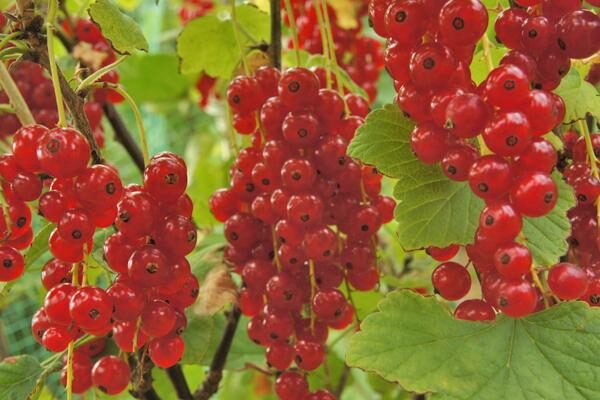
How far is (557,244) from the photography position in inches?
25.5

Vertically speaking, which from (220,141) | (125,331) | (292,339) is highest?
(125,331)

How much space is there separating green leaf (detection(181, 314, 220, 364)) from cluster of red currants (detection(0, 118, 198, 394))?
0.24 meters

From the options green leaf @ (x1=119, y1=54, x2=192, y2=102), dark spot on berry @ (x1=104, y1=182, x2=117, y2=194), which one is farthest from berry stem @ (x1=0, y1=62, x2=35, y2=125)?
green leaf @ (x1=119, y1=54, x2=192, y2=102)

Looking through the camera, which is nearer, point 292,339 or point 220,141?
point 292,339

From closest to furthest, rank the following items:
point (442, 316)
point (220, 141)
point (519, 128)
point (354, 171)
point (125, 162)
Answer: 1. point (519, 128)
2. point (442, 316)
3. point (354, 171)
4. point (125, 162)
5. point (220, 141)

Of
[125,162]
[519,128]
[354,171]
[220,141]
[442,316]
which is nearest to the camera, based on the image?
[519,128]

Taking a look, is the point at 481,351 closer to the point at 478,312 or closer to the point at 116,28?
the point at 478,312

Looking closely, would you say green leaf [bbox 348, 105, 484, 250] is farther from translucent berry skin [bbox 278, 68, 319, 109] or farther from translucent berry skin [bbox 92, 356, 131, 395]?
translucent berry skin [bbox 92, 356, 131, 395]

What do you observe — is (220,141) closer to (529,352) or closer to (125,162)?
(125,162)

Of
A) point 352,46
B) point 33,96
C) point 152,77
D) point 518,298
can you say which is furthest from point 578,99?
point 152,77

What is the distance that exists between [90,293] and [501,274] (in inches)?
12.4

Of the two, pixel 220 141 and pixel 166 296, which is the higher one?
pixel 166 296

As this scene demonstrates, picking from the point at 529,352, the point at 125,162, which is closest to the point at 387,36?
the point at 529,352

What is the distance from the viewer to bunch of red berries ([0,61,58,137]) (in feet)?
3.42
